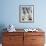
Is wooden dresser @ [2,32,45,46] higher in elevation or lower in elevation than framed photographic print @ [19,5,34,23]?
lower

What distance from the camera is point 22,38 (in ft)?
12.5

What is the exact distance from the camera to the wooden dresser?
12.5 ft

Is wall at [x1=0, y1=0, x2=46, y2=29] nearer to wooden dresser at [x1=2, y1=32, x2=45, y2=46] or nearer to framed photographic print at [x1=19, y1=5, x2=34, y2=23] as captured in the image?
framed photographic print at [x1=19, y1=5, x2=34, y2=23]

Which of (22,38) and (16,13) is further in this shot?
(16,13)

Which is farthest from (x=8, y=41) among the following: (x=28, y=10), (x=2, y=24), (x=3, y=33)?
(x=28, y=10)

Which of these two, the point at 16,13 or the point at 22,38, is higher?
the point at 16,13

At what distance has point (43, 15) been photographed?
4324 mm

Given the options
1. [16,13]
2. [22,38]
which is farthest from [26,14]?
[22,38]

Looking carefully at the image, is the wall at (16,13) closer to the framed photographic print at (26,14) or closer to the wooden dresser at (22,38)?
the framed photographic print at (26,14)

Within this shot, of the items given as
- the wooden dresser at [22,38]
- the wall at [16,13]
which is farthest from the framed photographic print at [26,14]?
the wooden dresser at [22,38]

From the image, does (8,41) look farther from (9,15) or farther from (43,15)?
(43,15)

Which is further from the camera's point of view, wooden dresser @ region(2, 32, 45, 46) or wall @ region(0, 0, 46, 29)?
wall @ region(0, 0, 46, 29)

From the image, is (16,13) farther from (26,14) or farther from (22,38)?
(22,38)

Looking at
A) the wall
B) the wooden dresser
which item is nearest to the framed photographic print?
the wall
